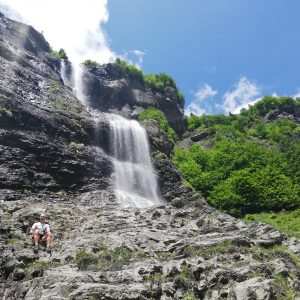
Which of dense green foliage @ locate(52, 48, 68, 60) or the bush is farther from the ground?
dense green foliage @ locate(52, 48, 68, 60)

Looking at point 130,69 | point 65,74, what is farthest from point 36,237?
point 130,69

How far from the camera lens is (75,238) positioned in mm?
18531

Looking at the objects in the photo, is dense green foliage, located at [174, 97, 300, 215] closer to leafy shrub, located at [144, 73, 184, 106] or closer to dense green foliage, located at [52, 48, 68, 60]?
leafy shrub, located at [144, 73, 184, 106]

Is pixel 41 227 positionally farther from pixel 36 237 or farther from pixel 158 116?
pixel 158 116

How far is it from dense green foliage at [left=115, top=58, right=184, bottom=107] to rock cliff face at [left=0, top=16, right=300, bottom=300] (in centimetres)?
3660

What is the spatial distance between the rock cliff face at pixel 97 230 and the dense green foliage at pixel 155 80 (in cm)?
3660

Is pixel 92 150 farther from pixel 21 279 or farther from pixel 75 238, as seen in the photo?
pixel 21 279

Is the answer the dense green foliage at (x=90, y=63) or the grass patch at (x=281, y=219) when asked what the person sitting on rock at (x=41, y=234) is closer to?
the grass patch at (x=281, y=219)

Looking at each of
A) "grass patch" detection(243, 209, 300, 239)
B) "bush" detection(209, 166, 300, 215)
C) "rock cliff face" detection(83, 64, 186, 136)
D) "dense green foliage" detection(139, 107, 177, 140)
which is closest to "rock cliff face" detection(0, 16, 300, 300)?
"grass patch" detection(243, 209, 300, 239)

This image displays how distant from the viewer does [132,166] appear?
3647 cm

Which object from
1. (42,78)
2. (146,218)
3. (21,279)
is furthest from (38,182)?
(42,78)

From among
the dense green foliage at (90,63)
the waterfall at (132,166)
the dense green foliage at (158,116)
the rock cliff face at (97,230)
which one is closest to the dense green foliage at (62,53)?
the dense green foliage at (90,63)

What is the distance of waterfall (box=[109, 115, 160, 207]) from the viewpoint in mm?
31509

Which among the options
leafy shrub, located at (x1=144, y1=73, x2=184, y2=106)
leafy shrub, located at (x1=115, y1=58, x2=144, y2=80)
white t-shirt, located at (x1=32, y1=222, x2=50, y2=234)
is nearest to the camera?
white t-shirt, located at (x1=32, y1=222, x2=50, y2=234)
